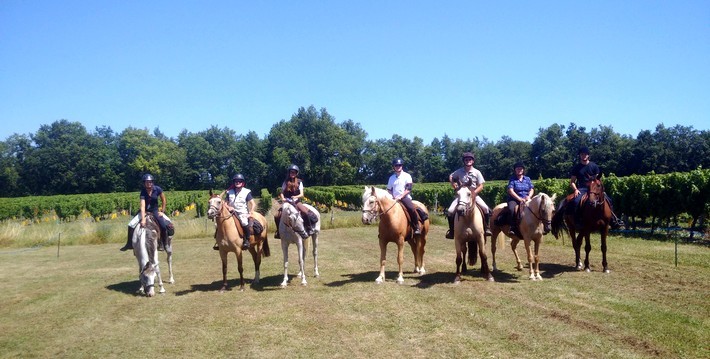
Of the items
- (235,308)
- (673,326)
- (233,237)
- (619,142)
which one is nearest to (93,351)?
(235,308)

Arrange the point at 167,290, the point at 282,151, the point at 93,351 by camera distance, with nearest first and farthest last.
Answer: the point at 93,351, the point at 167,290, the point at 282,151

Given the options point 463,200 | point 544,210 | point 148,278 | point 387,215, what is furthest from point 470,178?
point 148,278

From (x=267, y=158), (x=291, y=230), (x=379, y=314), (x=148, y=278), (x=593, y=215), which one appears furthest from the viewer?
(x=267, y=158)

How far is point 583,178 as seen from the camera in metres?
11.8

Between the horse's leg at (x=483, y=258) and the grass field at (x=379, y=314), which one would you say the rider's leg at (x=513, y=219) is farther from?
the horse's leg at (x=483, y=258)

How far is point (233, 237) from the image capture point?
413 inches

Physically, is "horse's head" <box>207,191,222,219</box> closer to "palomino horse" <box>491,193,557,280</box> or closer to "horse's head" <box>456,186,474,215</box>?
"horse's head" <box>456,186,474,215</box>

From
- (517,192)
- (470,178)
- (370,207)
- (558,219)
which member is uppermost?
(470,178)

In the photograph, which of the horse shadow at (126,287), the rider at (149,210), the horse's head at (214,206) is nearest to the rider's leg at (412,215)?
the horse's head at (214,206)

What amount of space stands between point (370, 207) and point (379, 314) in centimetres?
277

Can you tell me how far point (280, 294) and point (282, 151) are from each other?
8636 centimetres

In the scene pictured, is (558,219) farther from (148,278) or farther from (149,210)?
(149,210)

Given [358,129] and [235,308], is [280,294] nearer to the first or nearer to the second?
[235,308]

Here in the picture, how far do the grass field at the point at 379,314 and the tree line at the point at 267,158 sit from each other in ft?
248
